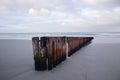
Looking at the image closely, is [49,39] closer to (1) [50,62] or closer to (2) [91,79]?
(1) [50,62]

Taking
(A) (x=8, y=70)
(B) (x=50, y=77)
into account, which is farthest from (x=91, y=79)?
(A) (x=8, y=70)

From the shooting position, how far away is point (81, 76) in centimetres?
529

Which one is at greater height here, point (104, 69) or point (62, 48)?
point (62, 48)

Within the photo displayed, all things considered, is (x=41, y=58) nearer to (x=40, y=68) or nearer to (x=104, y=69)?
(x=40, y=68)

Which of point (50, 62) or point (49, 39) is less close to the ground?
point (49, 39)

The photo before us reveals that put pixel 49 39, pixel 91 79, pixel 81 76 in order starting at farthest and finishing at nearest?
pixel 49 39, pixel 81 76, pixel 91 79

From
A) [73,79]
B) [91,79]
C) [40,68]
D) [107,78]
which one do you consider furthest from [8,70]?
[107,78]

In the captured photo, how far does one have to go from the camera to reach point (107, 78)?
5.03m

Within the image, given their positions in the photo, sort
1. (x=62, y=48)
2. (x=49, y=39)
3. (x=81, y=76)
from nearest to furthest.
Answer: (x=81, y=76) → (x=49, y=39) → (x=62, y=48)

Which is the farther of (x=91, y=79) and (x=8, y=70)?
(x=8, y=70)

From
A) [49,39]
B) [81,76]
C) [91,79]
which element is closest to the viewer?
[91,79]

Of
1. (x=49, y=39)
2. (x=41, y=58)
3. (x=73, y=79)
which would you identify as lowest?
(x=73, y=79)

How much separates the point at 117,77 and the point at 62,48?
2.88m

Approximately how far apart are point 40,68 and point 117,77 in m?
2.55
